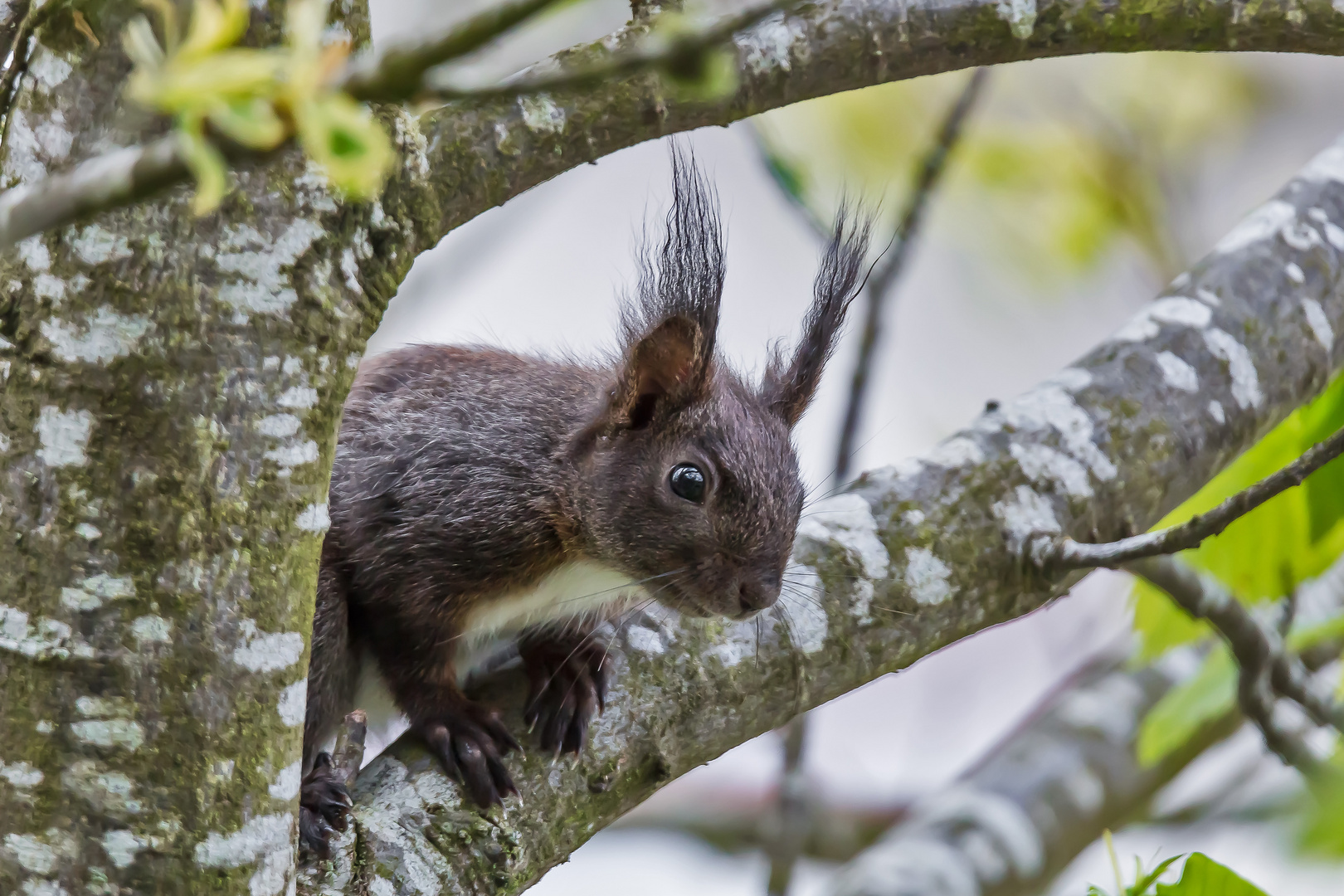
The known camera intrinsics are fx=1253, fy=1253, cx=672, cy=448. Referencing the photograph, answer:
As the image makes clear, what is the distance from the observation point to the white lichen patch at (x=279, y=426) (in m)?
1.40

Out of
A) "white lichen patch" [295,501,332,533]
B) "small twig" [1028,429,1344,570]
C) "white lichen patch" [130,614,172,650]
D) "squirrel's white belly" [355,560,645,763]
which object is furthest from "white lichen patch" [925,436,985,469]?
"white lichen patch" [130,614,172,650]

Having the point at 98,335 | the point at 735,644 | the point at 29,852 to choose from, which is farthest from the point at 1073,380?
the point at 29,852

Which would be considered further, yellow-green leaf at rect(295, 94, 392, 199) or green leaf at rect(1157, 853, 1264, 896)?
green leaf at rect(1157, 853, 1264, 896)

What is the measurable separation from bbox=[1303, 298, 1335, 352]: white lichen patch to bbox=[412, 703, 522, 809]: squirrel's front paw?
79.3 inches

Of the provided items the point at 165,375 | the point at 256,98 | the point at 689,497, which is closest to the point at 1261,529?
the point at 689,497

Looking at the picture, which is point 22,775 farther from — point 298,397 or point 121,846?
point 298,397

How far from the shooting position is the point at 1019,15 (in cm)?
189

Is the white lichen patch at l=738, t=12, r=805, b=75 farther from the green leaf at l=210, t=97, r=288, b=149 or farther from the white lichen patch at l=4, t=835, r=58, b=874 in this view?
the white lichen patch at l=4, t=835, r=58, b=874

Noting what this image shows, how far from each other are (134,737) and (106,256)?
1.75 feet

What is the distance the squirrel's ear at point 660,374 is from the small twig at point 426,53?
6.16ft

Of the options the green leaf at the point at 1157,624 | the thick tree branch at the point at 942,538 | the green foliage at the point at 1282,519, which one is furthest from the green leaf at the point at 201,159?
the green leaf at the point at 1157,624

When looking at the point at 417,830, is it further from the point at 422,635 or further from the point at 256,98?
the point at 256,98

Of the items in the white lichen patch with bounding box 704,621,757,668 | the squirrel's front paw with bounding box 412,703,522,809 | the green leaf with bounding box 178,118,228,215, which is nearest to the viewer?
the green leaf with bounding box 178,118,228,215

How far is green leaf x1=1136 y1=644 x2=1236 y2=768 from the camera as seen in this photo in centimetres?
311
